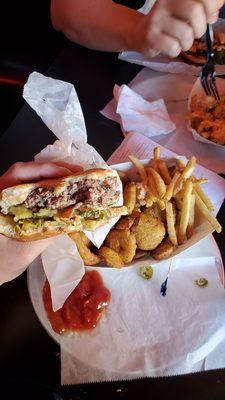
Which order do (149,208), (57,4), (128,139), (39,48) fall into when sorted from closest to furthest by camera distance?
(149,208) < (128,139) < (57,4) < (39,48)

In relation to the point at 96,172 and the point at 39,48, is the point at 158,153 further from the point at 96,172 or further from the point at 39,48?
the point at 39,48

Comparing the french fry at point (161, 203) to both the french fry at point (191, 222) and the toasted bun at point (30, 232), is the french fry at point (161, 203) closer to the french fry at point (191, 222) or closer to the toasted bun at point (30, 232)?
the french fry at point (191, 222)

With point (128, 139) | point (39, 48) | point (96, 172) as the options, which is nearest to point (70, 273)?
point (96, 172)

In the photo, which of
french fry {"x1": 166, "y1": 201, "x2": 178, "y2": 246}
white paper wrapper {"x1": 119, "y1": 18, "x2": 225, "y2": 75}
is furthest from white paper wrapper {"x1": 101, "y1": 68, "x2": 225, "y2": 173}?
french fry {"x1": 166, "y1": 201, "x2": 178, "y2": 246}

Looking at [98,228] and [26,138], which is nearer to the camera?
[98,228]

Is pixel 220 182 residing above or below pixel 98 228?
above

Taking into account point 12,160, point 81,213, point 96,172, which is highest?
point 96,172
